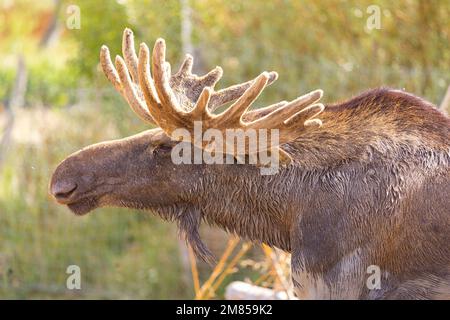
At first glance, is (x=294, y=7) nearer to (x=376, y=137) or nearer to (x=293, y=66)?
(x=293, y=66)

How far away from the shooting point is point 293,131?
14.6 ft

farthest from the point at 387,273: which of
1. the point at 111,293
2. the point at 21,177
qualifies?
the point at 21,177

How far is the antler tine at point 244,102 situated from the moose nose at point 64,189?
2.97ft

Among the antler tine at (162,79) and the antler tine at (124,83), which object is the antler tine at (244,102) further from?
the antler tine at (124,83)

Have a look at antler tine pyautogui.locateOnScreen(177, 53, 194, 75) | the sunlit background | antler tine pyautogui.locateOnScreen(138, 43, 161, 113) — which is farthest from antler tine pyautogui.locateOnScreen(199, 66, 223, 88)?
the sunlit background

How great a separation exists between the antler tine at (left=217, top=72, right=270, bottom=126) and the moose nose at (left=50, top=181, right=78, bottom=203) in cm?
91

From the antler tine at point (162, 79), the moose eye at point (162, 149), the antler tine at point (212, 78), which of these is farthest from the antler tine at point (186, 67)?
the antler tine at point (162, 79)

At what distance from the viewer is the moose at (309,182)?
4.52 metres

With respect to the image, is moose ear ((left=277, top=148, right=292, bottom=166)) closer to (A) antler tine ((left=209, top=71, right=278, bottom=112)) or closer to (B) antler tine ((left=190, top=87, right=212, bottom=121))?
(B) antler tine ((left=190, top=87, right=212, bottom=121))

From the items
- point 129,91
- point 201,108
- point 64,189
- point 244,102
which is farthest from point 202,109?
point 64,189

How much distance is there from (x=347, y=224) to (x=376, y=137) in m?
0.51

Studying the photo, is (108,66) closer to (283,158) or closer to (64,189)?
Answer: (64,189)

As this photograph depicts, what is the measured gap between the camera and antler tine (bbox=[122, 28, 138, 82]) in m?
4.85

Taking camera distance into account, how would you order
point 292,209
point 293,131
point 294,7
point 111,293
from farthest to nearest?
point 294,7, point 111,293, point 292,209, point 293,131
